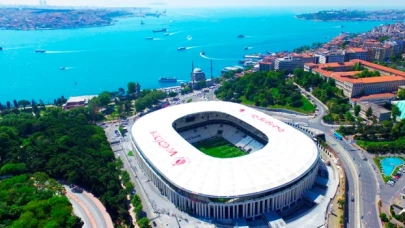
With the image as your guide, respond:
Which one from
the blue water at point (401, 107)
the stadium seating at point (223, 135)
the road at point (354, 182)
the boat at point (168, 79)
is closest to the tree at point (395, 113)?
the blue water at point (401, 107)

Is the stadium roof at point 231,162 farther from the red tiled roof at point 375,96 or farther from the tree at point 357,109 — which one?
the red tiled roof at point 375,96

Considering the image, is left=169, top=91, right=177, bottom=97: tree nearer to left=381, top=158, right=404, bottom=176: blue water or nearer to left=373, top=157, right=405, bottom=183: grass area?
left=373, top=157, right=405, bottom=183: grass area

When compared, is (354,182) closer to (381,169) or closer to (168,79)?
(381,169)

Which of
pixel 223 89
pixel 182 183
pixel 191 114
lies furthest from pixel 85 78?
pixel 182 183

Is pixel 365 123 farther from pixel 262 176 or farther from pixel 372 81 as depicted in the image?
pixel 262 176

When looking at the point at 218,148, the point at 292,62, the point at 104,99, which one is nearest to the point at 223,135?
the point at 218,148

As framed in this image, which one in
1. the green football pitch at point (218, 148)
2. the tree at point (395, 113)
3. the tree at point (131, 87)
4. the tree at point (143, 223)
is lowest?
the green football pitch at point (218, 148)

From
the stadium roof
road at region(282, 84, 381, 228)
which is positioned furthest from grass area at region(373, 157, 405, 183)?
the stadium roof
